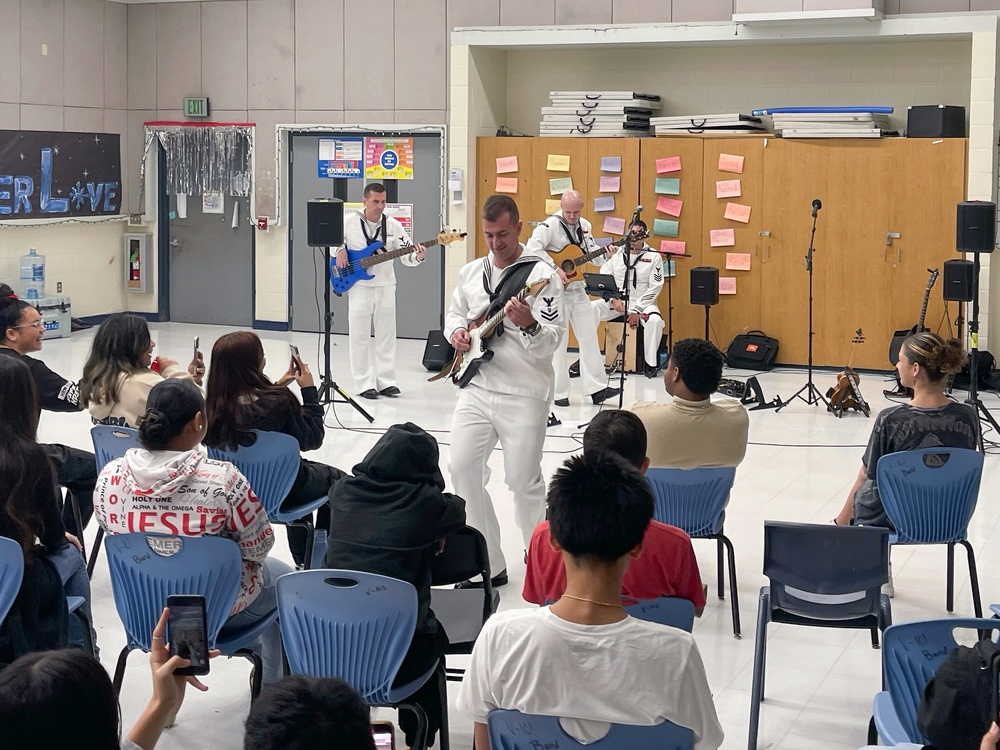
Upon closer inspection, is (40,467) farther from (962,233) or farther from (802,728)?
(962,233)

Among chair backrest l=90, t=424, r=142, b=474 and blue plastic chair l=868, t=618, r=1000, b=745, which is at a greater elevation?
chair backrest l=90, t=424, r=142, b=474

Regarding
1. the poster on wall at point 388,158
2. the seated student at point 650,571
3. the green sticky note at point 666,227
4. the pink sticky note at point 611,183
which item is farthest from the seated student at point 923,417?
the poster on wall at point 388,158

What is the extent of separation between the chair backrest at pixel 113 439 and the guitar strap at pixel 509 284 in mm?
1532

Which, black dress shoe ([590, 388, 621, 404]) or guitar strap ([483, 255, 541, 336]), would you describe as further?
black dress shoe ([590, 388, 621, 404])

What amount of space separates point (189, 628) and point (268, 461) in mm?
2257

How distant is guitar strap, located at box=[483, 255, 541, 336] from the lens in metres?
5.29

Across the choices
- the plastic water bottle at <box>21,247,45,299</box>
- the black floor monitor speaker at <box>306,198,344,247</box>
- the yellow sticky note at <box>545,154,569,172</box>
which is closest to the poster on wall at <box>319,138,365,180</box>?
the yellow sticky note at <box>545,154,569,172</box>

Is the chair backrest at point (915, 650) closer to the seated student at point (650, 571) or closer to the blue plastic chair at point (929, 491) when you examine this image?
the seated student at point (650, 571)

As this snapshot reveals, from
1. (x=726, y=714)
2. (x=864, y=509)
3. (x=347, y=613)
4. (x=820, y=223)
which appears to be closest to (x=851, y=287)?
(x=820, y=223)

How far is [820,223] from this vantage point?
11.4m

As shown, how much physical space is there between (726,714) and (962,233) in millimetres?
5488

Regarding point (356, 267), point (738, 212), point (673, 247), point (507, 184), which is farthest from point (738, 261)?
point (356, 267)

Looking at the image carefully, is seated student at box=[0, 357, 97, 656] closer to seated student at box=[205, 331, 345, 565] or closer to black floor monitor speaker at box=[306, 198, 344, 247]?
seated student at box=[205, 331, 345, 565]

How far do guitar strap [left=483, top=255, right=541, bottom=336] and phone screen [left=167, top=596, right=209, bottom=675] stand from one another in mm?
2773
